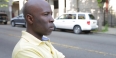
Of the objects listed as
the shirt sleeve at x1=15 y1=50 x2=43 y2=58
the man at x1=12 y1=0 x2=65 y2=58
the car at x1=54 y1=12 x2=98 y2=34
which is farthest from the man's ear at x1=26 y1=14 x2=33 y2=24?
the car at x1=54 y1=12 x2=98 y2=34

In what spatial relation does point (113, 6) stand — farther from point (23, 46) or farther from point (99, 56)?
point (23, 46)

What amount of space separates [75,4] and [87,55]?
16.2 metres

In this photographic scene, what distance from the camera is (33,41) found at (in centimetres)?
114

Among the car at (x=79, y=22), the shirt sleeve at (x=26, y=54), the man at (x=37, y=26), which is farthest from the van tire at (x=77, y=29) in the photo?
the shirt sleeve at (x=26, y=54)

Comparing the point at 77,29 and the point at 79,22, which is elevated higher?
the point at 79,22

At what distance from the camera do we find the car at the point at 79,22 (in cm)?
1374

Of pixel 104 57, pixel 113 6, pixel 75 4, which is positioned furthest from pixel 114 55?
pixel 75 4

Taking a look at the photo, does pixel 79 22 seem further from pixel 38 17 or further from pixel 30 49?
pixel 30 49

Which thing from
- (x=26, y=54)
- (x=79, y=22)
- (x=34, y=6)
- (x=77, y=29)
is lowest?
(x=77, y=29)

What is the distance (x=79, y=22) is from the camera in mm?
14164

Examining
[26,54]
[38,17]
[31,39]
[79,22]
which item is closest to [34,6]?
[38,17]

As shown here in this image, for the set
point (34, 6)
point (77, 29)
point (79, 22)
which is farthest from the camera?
point (77, 29)

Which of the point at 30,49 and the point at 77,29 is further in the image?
the point at 77,29

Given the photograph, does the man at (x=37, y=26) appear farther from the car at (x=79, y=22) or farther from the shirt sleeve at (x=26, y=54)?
the car at (x=79, y=22)
